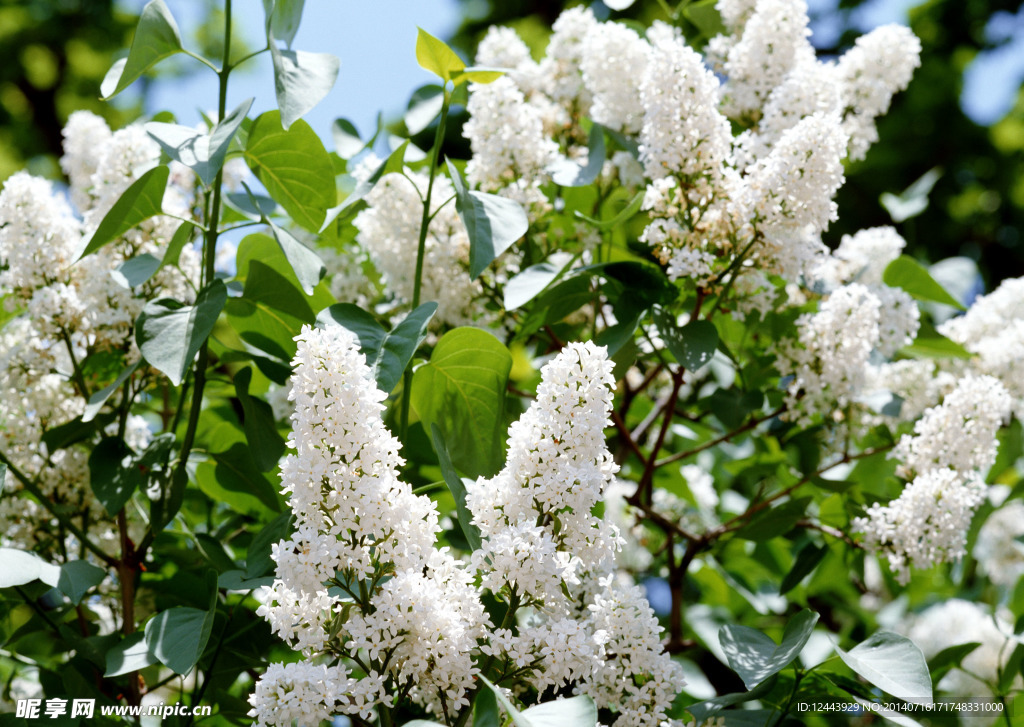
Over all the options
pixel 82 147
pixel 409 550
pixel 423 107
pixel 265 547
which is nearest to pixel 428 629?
pixel 409 550

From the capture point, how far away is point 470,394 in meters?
1.18

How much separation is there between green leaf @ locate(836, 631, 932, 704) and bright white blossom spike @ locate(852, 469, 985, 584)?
294mm

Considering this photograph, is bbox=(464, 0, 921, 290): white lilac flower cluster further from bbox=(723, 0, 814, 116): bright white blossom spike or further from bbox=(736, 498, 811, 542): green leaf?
bbox=(736, 498, 811, 542): green leaf

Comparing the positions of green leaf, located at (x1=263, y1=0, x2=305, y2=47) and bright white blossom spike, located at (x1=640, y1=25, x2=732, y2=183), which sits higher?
green leaf, located at (x1=263, y1=0, x2=305, y2=47)

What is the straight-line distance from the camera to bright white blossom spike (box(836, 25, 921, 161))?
1.68 meters

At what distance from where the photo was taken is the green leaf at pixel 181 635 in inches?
35.9

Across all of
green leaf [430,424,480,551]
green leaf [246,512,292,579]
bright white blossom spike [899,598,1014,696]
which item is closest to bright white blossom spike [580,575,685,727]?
green leaf [430,424,480,551]

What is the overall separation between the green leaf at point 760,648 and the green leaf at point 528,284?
481mm

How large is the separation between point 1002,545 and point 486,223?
2228mm

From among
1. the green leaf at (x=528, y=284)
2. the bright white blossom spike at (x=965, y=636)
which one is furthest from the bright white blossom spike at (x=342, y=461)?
the bright white blossom spike at (x=965, y=636)

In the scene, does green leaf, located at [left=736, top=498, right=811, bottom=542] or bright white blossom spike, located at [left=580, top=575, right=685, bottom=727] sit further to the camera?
green leaf, located at [left=736, top=498, right=811, bottom=542]

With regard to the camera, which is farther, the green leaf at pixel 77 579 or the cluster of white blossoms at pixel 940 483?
the cluster of white blossoms at pixel 940 483

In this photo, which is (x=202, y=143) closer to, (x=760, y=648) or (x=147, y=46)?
(x=147, y=46)

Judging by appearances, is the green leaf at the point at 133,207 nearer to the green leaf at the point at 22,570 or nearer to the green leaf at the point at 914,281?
the green leaf at the point at 22,570
